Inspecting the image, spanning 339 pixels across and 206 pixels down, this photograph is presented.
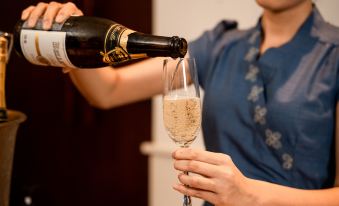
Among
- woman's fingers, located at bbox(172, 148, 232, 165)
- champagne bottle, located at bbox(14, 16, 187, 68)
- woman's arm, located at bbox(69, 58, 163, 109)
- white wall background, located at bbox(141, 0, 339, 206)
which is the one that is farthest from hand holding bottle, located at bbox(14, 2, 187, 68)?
white wall background, located at bbox(141, 0, 339, 206)

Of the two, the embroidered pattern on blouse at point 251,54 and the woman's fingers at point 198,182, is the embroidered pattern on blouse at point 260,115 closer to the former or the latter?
the embroidered pattern on blouse at point 251,54

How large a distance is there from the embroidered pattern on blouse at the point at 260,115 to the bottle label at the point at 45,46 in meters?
0.42

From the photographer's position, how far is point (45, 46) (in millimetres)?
712

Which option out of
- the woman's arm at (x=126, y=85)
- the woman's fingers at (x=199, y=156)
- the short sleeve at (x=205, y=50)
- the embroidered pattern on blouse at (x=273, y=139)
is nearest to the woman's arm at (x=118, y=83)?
the woman's arm at (x=126, y=85)

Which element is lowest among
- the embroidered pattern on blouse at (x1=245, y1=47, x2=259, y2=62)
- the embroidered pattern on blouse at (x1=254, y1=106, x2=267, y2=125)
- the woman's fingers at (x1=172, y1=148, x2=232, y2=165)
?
the woman's fingers at (x1=172, y1=148, x2=232, y2=165)

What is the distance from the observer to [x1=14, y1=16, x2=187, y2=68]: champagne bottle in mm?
697

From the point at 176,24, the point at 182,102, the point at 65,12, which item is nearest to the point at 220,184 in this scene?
the point at 182,102

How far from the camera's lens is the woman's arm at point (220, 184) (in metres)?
0.60

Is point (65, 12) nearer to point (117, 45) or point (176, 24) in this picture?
point (117, 45)

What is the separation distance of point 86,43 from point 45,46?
8 centimetres

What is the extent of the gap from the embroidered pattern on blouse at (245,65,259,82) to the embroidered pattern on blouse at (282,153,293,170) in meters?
0.19

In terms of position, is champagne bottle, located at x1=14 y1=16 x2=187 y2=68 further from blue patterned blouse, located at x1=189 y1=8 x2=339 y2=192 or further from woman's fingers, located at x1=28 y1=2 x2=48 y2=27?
blue patterned blouse, located at x1=189 y1=8 x2=339 y2=192

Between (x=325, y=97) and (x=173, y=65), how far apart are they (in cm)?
38

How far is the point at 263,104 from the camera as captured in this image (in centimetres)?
92
